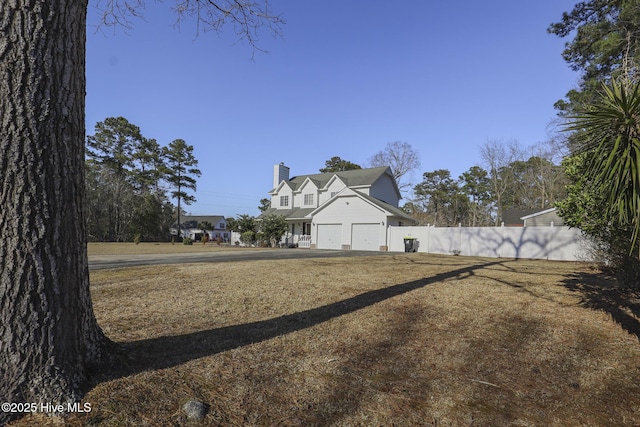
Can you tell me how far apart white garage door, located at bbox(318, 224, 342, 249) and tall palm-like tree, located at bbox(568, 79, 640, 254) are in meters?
21.9

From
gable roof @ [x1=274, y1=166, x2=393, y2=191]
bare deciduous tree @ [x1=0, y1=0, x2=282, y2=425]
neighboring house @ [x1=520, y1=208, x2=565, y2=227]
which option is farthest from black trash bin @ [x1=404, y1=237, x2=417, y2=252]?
bare deciduous tree @ [x1=0, y1=0, x2=282, y2=425]

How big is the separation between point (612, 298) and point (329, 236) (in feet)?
69.0

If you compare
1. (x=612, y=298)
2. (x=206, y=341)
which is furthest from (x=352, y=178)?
(x=206, y=341)

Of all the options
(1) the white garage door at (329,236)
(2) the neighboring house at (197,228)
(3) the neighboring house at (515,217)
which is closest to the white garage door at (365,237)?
(1) the white garage door at (329,236)

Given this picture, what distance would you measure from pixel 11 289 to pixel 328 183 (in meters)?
28.4

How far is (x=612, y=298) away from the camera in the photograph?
5.64 m

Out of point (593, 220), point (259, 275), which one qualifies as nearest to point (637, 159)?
point (593, 220)

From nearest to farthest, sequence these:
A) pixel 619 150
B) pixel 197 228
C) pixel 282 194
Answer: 1. pixel 619 150
2. pixel 282 194
3. pixel 197 228

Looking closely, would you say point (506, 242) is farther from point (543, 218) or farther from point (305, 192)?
point (305, 192)

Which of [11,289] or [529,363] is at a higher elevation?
[11,289]

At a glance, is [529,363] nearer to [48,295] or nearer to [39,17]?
[48,295]

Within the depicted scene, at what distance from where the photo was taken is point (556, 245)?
15.8 metres

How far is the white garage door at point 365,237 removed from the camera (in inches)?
Result: 954

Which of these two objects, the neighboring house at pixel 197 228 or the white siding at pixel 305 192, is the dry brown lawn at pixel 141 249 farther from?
the neighboring house at pixel 197 228
